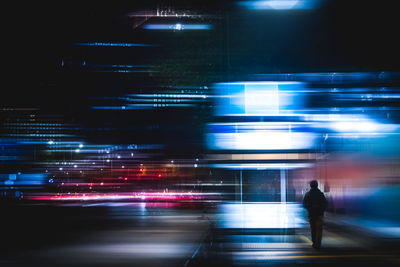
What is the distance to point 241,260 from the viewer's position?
660 centimetres

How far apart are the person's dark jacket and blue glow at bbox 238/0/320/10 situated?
133 inches

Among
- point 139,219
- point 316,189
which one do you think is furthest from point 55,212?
point 316,189

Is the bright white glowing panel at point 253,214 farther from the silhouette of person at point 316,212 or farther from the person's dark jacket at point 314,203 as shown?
the silhouette of person at point 316,212

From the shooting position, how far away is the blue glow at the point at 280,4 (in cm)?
605

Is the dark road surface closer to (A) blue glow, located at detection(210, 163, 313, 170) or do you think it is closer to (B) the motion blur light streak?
(B) the motion blur light streak

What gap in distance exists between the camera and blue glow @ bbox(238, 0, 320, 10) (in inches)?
238

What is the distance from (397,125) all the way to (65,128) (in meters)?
6.40

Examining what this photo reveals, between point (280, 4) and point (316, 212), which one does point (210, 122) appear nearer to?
point (280, 4)

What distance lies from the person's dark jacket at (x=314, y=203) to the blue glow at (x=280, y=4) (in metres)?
3.37

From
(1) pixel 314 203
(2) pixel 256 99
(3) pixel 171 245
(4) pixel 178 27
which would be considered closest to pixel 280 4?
(2) pixel 256 99

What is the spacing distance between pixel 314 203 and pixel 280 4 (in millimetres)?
3846

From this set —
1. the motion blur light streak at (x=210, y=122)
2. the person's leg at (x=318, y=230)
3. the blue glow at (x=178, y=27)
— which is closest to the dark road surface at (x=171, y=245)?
the motion blur light streak at (x=210, y=122)

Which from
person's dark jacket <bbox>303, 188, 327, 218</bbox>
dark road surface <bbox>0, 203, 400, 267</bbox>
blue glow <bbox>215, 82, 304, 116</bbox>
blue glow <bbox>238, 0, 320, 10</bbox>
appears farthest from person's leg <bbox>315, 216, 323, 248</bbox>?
blue glow <bbox>238, 0, 320, 10</bbox>

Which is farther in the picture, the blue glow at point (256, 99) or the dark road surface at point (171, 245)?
the dark road surface at point (171, 245)
